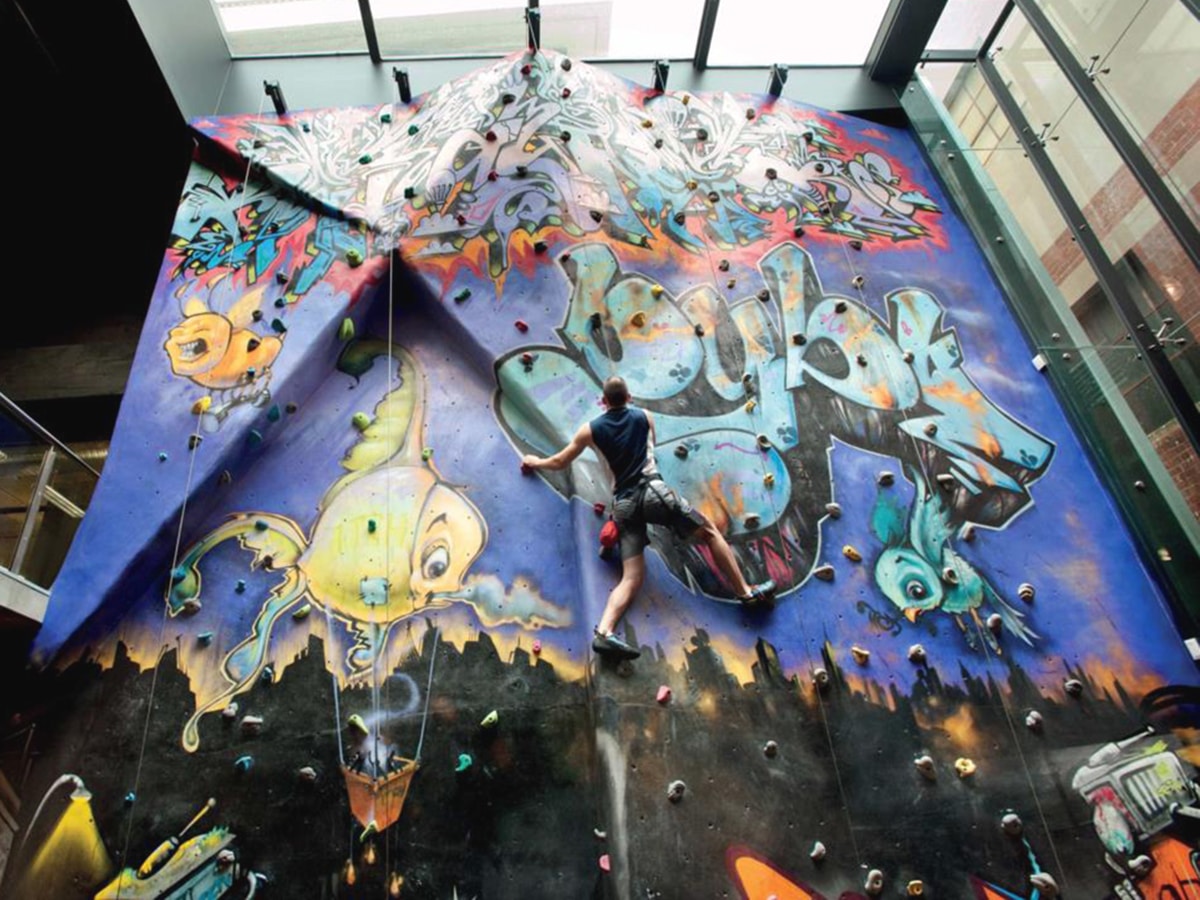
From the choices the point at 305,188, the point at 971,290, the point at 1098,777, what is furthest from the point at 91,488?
the point at 971,290

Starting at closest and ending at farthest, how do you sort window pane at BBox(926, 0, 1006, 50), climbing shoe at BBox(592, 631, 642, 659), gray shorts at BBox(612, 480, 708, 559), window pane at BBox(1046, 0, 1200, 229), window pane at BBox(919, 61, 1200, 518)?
climbing shoe at BBox(592, 631, 642, 659) < gray shorts at BBox(612, 480, 708, 559) < window pane at BBox(919, 61, 1200, 518) < window pane at BBox(1046, 0, 1200, 229) < window pane at BBox(926, 0, 1006, 50)

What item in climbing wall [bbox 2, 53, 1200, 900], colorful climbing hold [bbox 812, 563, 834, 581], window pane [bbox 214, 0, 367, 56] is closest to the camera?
climbing wall [bbox 2, 53, 1200, 900]

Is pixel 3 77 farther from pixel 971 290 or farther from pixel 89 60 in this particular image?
pixel 971 290

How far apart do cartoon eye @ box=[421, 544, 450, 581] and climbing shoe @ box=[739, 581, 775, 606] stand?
1.87 m

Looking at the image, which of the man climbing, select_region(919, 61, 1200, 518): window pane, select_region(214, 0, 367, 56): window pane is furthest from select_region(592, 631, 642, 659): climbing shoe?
select_region(214, 0, 367, 56): window pane

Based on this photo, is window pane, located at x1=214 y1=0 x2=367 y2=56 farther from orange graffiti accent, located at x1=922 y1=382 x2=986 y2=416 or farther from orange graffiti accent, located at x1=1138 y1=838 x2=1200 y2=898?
orange graffiti accent, located at x1=1138 y1=838 x2=1200 y2=898

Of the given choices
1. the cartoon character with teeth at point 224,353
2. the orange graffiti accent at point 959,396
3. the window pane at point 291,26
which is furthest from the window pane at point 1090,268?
the window pane at point 291,26

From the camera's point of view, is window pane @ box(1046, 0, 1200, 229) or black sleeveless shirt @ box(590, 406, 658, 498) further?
window pane @ box(1046, 0, 1200, 229)

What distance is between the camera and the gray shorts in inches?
182

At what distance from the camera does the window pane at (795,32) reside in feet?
26.3

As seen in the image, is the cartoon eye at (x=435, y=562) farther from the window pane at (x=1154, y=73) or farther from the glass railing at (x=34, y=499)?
the window pane at (x=1154, y=73)

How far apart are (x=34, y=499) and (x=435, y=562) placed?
237 centimetres

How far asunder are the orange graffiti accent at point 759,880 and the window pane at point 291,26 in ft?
26.7

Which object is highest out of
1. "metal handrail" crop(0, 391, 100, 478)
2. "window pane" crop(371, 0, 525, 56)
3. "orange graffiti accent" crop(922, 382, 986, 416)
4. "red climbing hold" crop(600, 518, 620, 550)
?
"window pane" crop(371, 0, 525, 56)
